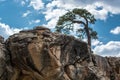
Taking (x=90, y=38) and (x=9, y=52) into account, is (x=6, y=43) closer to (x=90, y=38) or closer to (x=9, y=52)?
(x=9, y=52)

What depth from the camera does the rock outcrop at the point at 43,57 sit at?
2617 centimetres

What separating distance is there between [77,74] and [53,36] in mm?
3844

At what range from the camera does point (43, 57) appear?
26109mm

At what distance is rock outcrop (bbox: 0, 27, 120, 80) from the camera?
26172 millimetres

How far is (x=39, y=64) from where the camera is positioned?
26.2 meters

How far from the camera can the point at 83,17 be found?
5022 centimetres

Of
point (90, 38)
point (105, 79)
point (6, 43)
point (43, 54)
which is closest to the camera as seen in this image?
point (43, 54)

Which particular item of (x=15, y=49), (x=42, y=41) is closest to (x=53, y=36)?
(x=42, y=41)

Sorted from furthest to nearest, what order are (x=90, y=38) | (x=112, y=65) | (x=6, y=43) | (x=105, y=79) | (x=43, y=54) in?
1. (x=90, y=38)
2. (x=112, y=65)
3. (x=105, y=79)
4. (x=6, y=43)
5. (x=43, y=54)

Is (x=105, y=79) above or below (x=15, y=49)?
below

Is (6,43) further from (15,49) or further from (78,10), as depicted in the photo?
(78,10)

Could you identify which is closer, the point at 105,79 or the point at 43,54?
the point at 43,54

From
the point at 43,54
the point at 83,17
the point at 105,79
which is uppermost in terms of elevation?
the point at 83,17

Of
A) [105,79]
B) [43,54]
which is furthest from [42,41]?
[105,79]
